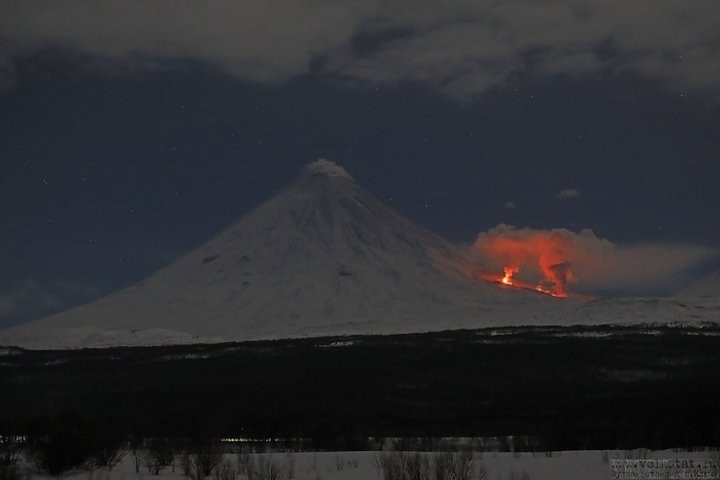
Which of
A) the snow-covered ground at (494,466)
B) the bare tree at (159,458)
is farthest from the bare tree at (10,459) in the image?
the bare tree at (159,458)

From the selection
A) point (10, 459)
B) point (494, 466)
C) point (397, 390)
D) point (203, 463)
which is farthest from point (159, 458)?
point (397, 390)

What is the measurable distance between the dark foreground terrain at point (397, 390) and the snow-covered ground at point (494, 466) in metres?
2.25

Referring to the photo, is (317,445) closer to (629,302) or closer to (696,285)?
(629,302)

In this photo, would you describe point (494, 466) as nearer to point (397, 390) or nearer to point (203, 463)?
point (203, 463)

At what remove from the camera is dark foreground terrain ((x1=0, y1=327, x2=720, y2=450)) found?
4631cm

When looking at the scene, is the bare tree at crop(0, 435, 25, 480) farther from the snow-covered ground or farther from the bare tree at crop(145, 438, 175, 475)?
the bare tree at crop(145, 438, 175, 475)

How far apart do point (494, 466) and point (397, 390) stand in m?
44.7

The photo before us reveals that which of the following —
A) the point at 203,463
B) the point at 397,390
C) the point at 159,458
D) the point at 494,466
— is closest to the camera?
the point at 203,463

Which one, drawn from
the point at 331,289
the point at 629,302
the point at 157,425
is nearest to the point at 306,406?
the point at 157,425

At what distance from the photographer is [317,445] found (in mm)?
42375

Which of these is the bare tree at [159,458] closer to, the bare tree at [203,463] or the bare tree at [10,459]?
the bare tree at [203,463]

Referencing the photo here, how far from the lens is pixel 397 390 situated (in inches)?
2921

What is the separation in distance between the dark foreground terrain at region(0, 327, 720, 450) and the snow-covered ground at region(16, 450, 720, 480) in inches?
88.4

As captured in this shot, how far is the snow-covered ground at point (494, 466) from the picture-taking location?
2759 centimetres
